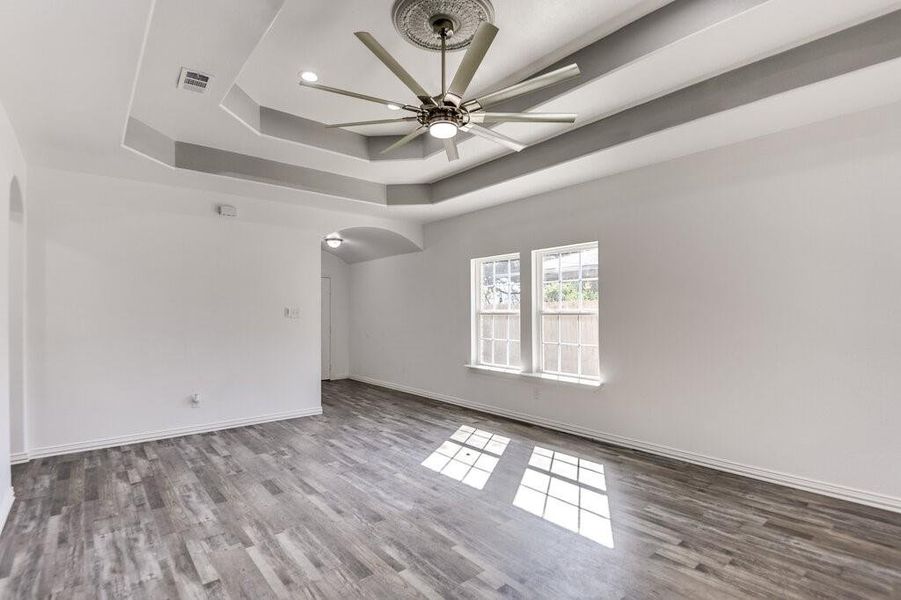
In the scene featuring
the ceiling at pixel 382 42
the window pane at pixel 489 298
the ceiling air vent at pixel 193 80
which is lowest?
the window pane at pixel 489 298

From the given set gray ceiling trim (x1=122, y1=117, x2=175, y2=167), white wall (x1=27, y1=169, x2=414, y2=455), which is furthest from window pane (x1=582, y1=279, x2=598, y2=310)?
gray ceiling trim (x1=122, y1=117, x2=175, y2=167)

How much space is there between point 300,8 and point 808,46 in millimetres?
3089

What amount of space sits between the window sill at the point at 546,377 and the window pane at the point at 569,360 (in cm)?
9

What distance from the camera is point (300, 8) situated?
2705 millimetres

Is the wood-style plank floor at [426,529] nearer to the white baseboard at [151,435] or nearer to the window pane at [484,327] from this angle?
the white baseboard at [151,435]

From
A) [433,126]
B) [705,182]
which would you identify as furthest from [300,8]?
[705,182]

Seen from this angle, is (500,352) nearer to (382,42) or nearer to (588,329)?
(588,329)

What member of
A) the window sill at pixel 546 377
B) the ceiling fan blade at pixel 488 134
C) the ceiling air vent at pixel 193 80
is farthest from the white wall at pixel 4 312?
the window sill at pixel 546 377

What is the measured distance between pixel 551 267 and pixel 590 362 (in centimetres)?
120

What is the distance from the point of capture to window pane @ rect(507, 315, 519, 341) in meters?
5.88

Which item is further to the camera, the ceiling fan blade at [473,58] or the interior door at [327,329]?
Answer: the interior door at [327,329]

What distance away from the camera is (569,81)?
316 centimetres

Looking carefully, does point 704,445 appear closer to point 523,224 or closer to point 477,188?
point 523,224

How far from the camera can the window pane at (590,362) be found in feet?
16.1
